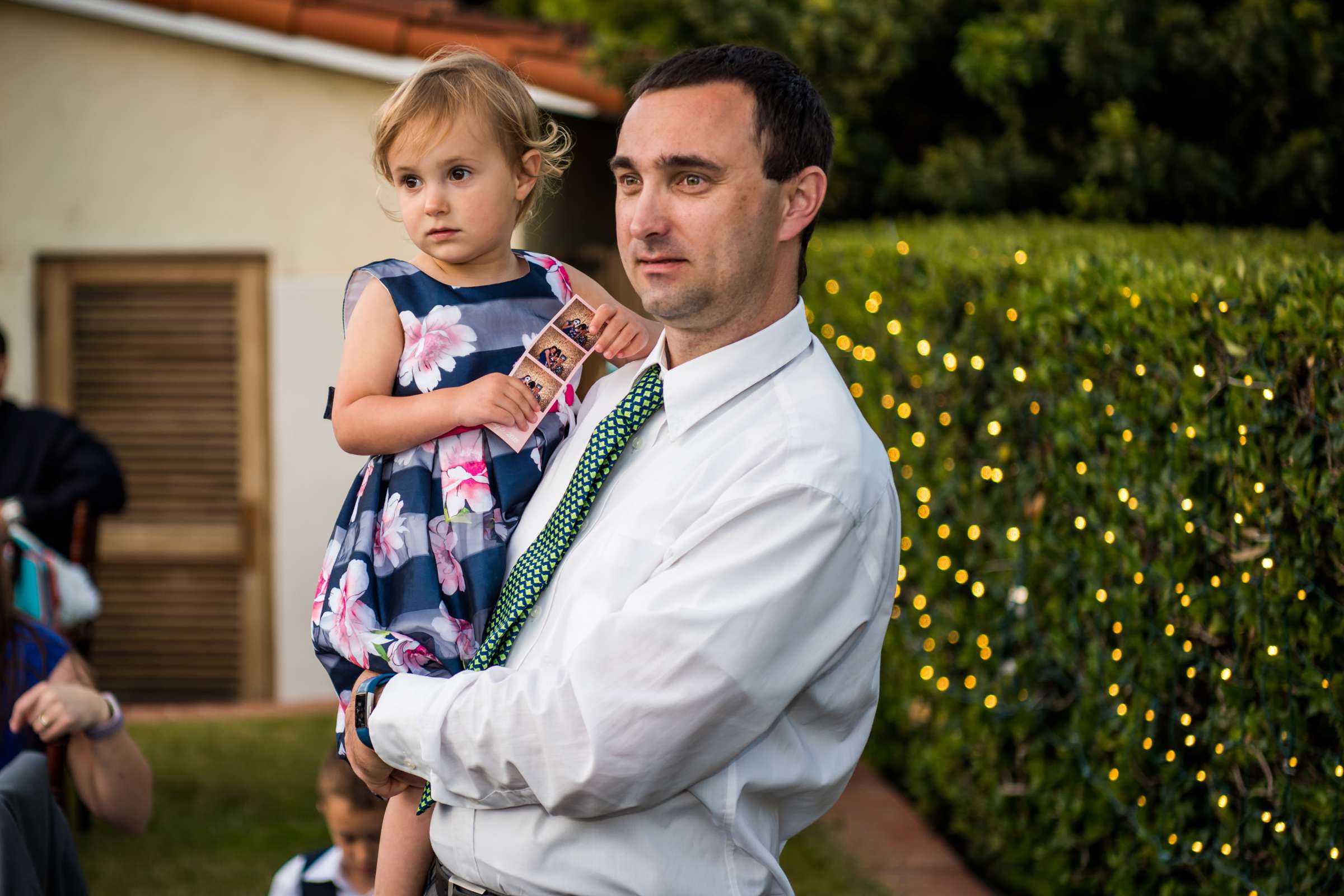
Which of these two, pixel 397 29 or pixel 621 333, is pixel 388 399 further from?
pixel 397 29

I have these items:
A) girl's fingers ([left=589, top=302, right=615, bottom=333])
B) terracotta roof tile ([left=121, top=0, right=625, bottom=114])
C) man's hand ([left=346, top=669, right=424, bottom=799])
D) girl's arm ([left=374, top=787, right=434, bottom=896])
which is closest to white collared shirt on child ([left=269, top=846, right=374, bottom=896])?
girl's arm ([left=374, top=787, right=434, bottom=896])

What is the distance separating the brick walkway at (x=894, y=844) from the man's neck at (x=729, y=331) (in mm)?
3010

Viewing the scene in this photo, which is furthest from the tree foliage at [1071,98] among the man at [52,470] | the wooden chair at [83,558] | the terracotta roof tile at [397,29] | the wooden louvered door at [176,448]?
the wooden chair at [83,558]

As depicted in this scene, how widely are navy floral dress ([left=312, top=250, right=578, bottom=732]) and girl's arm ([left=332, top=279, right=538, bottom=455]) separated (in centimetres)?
3

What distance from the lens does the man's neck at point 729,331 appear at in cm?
202

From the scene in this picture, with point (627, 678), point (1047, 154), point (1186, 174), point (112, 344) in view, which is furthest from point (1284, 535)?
point (112, 344)

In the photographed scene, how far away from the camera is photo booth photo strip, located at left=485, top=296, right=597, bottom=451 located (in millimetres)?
2213

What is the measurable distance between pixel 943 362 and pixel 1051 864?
1.69 m

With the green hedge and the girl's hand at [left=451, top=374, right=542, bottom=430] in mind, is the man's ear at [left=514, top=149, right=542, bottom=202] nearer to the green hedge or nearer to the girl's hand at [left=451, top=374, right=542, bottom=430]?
the girl's hand at [left=451, top=374, right=542, bottom=430]

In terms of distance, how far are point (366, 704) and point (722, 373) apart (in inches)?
28.2

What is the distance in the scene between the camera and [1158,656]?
137 inches

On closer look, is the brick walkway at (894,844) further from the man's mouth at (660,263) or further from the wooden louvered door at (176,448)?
the wooden louvered door at (176,448)

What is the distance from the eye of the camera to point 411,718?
1878 millimetres

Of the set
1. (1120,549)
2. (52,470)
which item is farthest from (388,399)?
(52,470)
